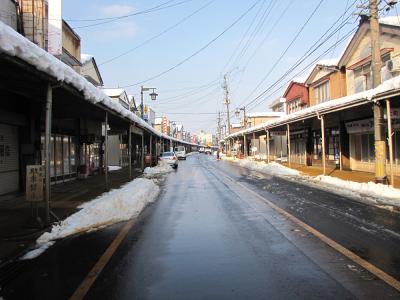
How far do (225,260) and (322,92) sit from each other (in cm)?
3060

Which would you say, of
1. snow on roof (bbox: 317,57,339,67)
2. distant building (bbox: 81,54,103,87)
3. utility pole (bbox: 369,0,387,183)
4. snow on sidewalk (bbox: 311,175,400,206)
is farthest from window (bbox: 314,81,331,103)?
distant building (bbox: 81,54,103,87)

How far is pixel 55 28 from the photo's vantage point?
20047 millimetres

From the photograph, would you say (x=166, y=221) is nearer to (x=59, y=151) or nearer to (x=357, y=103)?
(x=357, y=103)

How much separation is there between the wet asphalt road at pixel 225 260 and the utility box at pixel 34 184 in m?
1.64

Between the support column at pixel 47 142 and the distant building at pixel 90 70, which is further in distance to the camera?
the distant building at pixel 90 70

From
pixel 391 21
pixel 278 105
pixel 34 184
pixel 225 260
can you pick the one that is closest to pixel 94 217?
pixel 34 184

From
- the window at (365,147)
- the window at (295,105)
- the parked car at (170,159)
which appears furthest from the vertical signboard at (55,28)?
the window at (295,105)

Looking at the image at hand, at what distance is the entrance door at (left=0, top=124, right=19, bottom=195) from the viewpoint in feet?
49.6

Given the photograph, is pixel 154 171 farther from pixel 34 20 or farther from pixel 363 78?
pixel 363 78

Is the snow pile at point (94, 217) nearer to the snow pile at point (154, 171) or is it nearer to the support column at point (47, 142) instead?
the support column at point (47, 142)

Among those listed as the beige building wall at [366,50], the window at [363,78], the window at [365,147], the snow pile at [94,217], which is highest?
the beige building wall at [366,50]

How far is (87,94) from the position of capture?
1146cm

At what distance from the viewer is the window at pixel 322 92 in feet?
111

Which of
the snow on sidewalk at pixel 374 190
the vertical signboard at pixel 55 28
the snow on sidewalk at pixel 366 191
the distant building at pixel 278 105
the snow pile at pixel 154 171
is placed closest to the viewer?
the snow on sidewalk at pixel 366 191
